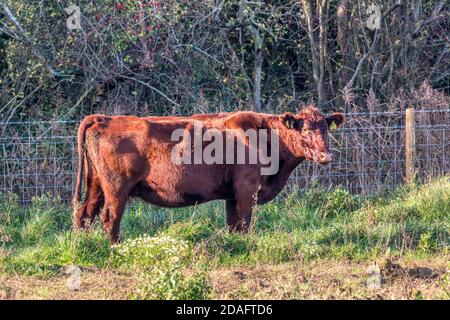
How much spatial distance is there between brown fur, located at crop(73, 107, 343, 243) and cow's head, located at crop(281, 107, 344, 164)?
1cm

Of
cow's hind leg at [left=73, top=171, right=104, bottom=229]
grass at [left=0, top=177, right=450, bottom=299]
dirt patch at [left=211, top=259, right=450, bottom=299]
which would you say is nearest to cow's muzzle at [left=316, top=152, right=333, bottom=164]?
grass at [left=0, top=177, right=450, bottom=299]

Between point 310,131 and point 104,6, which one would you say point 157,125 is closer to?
point 310,131

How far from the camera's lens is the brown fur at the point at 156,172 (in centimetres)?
984

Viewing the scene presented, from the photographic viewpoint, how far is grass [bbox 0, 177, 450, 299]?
7555mm

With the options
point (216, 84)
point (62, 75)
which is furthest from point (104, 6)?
point (216, 84)

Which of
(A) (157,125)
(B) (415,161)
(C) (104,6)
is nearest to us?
(A) (157,125)

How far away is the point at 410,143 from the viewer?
12469 mm

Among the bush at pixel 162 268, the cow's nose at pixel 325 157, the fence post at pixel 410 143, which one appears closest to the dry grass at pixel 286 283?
the bush at pixel 162 268

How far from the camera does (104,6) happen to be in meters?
13.6

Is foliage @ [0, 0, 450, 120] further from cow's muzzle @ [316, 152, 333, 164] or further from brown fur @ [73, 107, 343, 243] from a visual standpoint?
brown fur @ [73, 107, 343, 243]

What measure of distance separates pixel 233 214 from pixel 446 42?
7.22 meters

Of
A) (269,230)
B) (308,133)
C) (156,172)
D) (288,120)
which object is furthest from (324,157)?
(156,172)

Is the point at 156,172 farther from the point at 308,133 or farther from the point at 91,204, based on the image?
the point at 308,133

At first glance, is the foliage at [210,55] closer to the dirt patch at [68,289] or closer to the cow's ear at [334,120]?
the cow's ear at [334,120]
